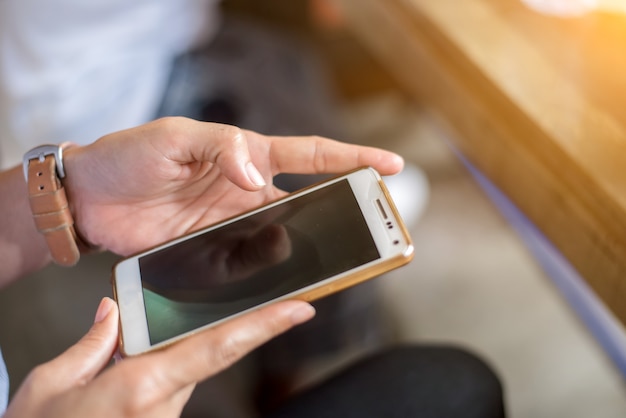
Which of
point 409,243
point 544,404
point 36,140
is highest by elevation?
point 409,243

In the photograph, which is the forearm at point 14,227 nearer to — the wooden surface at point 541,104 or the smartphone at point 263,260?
the smartphone at point 263,260

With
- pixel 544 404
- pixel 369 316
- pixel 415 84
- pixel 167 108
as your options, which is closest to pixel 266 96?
pixel 167 108

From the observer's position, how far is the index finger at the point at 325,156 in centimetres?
Answer: 57

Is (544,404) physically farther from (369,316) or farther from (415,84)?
(415,84)

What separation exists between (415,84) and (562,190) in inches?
11.6

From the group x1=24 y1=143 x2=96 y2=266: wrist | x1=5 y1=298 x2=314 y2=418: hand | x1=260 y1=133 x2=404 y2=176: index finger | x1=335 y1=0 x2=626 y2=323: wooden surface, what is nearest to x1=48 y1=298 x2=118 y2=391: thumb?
x1=5 y1=298 x2=314 y2=418: hand

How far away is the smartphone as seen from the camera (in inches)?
19.8

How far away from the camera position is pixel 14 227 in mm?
620

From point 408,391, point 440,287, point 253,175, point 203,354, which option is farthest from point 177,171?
point 440,287

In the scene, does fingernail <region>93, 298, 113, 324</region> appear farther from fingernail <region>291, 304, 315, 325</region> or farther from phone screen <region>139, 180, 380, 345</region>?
fingernail <region>291, 304, 315, 325</region>

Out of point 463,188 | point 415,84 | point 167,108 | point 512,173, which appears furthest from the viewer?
point 463,188

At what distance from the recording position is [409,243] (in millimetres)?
498

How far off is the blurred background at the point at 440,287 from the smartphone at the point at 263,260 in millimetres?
72

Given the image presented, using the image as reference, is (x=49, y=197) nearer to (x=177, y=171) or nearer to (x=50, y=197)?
(x=50, y=197)
